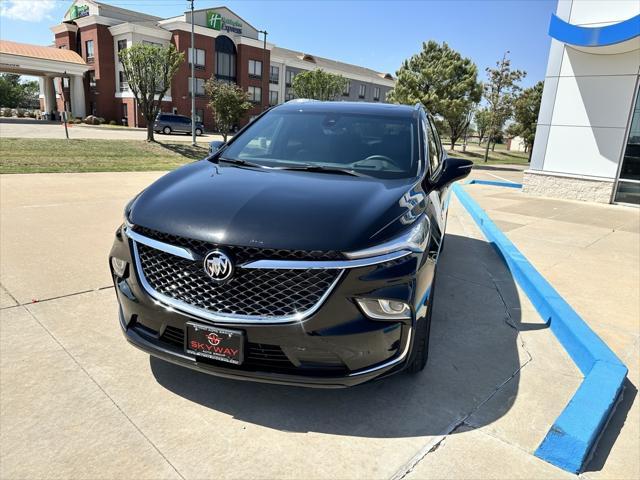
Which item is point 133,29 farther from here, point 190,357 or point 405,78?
point 190,357

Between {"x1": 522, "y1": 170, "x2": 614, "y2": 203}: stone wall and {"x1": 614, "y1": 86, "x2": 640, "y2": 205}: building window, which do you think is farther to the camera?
{"x1": 522, "y1": 170, "x2": 614, "y2": 203}: stone wall

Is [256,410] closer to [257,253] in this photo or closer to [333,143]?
[257,253]

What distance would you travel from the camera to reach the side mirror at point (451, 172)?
3522mm

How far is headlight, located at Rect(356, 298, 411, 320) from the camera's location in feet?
7.33

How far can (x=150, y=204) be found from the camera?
269cm

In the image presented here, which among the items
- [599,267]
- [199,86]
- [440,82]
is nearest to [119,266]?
[599,267]

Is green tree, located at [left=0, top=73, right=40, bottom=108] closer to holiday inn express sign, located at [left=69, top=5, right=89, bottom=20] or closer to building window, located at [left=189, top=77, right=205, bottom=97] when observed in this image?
holiday inn express sign, located at [left=69, top=5, right=89, bottom=20]

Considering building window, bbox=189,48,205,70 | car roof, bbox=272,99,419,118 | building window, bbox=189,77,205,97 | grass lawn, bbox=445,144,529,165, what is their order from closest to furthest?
car roof, bbox=272,99,419,118
grass lawn, bbox=445,144,529,165
building window, bbox=189,48,205,70
building window, bbox=189,77,205,97

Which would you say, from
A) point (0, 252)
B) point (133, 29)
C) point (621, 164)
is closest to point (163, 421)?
point (0, 252)

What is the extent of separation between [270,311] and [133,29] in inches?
1806

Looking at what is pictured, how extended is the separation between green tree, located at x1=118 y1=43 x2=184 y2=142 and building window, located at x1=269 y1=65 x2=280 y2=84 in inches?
1349

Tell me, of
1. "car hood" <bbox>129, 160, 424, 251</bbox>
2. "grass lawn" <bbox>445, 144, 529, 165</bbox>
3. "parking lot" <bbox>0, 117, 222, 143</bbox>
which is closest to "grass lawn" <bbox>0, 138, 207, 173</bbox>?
"parking lot" <bbox>0, 117, 222, 143</bbox>

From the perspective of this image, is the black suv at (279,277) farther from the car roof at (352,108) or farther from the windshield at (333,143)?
the car roof at (352,108)

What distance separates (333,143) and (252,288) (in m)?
1.81
